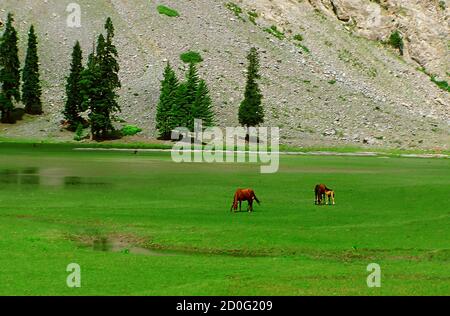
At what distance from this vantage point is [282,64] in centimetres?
15638

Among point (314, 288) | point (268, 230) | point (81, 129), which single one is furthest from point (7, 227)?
point (81, 129)

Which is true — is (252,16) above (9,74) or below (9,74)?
above

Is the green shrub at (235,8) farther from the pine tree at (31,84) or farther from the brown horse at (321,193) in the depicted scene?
the brown horse at (321,193)

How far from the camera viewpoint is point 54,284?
2206 centimetres

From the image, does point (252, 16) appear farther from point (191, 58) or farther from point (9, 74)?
point (9, 74)

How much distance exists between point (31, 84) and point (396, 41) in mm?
92460

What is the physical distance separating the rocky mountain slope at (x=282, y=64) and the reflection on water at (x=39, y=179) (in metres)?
66.0

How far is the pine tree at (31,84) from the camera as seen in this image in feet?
444

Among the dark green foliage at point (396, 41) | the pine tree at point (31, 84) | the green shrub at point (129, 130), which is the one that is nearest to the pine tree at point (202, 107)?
the green shrub at point (129, 130)

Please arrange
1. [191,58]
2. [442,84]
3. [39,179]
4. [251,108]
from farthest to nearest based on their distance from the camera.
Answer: [442,84] → [191,58] → [251,108] → [39,179]

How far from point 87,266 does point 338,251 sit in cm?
1027

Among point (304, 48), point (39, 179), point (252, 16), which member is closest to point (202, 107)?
point (304, 48)

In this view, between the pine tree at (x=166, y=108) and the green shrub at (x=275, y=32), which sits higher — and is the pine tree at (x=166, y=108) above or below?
below
